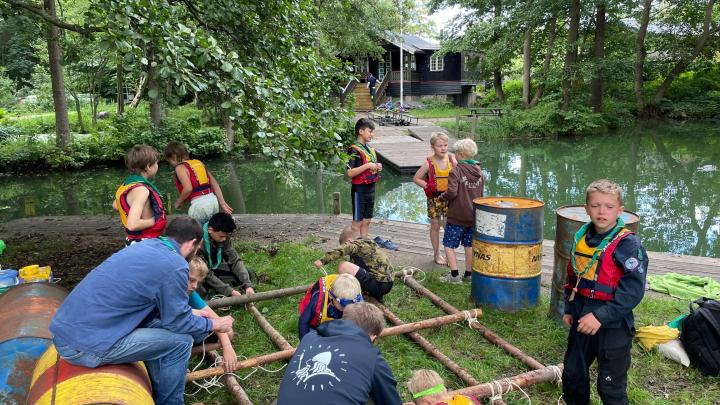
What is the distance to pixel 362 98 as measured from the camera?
3756cm

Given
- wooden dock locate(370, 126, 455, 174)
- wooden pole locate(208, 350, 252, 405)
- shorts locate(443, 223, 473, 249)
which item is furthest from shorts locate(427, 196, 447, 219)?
wooden dock locate(370, 126, 455, 174)

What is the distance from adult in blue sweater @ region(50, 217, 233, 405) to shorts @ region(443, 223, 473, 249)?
3572 millimetres

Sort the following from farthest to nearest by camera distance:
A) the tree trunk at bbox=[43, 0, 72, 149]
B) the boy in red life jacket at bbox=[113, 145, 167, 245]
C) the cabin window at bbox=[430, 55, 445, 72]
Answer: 1. the cabin window at bbox=[430, 55, 445, 72]
2. the tree trunk at bbox=[43, 0, 72, 149]
3. the boy in red life jacket at bbox=[113, 145, 167, 245]

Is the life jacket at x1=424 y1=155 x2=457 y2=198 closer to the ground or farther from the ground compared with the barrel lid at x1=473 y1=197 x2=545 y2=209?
farther from the ground

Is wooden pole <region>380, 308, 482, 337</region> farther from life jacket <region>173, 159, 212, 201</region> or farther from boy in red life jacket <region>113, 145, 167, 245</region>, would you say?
life jacket <region>173, 159, 212, 201</region>

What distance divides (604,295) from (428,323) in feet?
5.84

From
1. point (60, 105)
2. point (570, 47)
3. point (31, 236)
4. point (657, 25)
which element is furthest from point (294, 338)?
point (657, 25)

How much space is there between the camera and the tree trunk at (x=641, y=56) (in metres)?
27.9

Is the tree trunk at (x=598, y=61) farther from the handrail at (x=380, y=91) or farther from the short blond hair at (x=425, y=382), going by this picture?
the short blond hair at (x=425, y=382)

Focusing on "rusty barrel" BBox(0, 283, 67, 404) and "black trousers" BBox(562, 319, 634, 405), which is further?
"black trousers" BBox(562, 319, 634, 405)

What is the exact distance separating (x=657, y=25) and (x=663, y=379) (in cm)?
3412

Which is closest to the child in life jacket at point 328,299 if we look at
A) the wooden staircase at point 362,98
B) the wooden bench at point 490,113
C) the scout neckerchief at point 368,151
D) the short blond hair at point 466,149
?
the short blond hair at point 466,149

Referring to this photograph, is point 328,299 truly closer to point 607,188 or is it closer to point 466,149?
point 607,188

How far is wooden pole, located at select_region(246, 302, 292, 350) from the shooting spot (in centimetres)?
452
